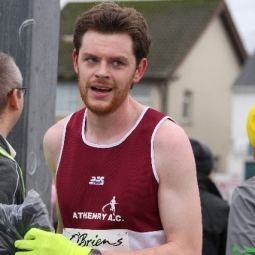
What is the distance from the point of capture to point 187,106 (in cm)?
3731

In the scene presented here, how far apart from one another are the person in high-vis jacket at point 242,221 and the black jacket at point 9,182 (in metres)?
1.04

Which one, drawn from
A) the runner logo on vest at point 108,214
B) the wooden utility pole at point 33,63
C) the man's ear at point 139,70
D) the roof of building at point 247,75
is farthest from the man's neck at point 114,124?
the roof of building at point 247,75

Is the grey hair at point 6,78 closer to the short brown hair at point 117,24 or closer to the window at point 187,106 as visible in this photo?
the short brown hair at point 117,24

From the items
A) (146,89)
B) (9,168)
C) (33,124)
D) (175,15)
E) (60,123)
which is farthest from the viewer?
(175,15)

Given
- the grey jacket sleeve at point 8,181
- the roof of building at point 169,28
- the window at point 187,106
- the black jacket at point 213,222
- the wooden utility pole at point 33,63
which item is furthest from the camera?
the window at point 187,106

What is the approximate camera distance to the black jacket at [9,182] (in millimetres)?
2994

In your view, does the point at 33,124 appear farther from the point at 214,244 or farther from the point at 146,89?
the point at 146,89

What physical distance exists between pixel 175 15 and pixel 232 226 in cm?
3517

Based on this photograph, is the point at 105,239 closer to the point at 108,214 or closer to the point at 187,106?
the point at 108,214

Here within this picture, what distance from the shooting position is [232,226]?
141 inches

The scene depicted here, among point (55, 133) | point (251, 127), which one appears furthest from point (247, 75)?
point (55, 133)

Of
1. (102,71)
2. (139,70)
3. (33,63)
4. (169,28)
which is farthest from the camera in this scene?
(169,28)

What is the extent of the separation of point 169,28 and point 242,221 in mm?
34350

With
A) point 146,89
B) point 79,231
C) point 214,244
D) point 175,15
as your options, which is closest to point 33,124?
point 79,231
